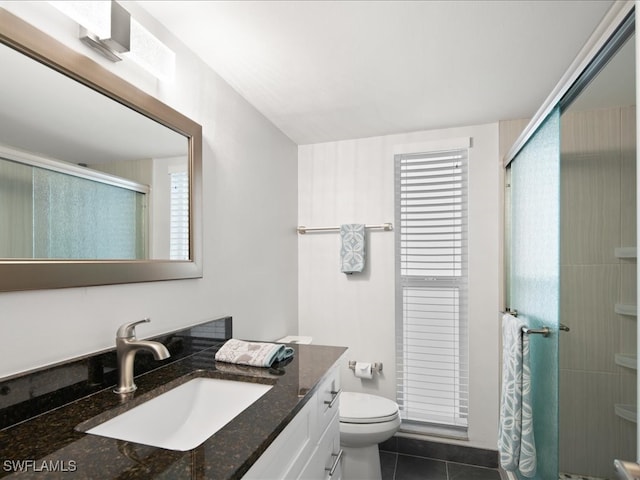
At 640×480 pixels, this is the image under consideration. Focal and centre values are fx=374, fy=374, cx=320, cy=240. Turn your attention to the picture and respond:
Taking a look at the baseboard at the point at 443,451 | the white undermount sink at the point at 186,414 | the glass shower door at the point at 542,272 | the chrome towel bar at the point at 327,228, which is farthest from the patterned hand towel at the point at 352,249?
the white undermount sink at the point at 186,414

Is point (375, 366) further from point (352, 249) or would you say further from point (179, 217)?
point (179, 217)

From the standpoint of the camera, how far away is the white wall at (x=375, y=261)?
244 centimetres

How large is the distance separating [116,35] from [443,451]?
2835 millimetres

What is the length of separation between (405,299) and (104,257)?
6.50ft

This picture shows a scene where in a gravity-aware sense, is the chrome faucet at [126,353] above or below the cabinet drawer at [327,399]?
above

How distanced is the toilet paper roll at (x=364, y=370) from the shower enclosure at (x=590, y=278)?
3.20 ft

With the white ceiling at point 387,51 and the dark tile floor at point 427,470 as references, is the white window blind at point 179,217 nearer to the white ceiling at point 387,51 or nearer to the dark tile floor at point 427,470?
the white ceiling at point 387,51

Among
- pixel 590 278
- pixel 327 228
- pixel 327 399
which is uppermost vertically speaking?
pixel 327 228

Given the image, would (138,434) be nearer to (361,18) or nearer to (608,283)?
(361,18)

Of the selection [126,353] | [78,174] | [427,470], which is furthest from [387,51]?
[427,470]

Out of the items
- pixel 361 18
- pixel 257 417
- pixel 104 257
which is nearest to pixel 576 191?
pixel 361 18

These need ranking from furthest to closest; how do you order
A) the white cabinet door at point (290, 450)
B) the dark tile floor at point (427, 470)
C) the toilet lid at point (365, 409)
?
the dark tile floor at point (427, 470) → the toilet lid at point (365, 409) → the white cabinet door at point (290, 450)

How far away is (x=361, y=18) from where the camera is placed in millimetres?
1419

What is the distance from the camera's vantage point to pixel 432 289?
2.59m
